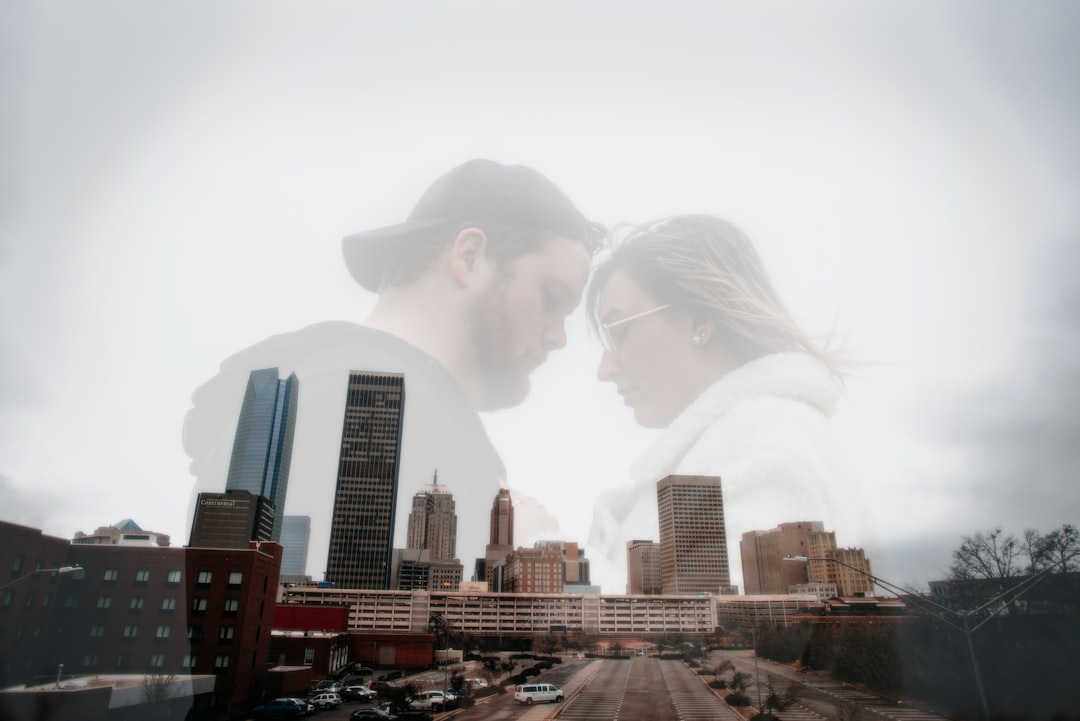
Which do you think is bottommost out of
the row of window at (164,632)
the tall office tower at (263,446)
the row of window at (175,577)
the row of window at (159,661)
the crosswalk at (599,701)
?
the crosswalk at (599,701)

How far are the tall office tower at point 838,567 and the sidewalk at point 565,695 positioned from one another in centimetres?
881

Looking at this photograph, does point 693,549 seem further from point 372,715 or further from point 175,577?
point 175,577

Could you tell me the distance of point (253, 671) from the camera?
920 inches

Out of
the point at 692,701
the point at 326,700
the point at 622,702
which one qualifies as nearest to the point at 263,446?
the point at 326,700

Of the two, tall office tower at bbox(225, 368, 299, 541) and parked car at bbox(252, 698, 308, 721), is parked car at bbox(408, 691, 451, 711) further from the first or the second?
tall office tower at bbox(225, 368, 299, 541)

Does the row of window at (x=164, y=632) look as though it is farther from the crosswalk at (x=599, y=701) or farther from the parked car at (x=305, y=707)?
the crosswalk at (x=599, y=701)

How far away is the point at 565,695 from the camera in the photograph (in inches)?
823

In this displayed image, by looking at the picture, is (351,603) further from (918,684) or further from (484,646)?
(918,684)

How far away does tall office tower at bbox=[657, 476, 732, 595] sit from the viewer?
42.2 metres

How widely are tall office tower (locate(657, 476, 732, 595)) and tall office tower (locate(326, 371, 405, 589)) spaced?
36.1 metres

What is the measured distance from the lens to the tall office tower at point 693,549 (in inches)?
1660

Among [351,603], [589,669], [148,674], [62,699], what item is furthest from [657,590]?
[62,699]

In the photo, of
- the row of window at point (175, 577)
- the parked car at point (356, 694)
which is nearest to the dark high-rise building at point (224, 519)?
the row of window at point (175, 577)

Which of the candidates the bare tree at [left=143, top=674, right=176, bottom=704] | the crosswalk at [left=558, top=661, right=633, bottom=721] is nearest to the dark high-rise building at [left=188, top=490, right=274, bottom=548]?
the bare tree at [left=143, top=674, right=176, bottom=704]
